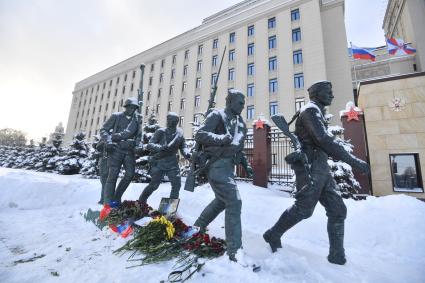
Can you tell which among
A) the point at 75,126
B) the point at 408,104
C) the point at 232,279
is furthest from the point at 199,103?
the point at 75,126

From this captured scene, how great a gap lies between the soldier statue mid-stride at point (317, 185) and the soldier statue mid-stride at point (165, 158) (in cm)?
262

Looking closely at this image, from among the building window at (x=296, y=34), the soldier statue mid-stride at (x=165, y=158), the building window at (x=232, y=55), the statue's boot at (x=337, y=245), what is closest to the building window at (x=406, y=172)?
the statue's boot at (x=337, y=245)

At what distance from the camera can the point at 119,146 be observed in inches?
205

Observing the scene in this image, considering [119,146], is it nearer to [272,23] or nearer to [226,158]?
[226,158]

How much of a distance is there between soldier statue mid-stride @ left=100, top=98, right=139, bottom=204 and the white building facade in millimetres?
20172

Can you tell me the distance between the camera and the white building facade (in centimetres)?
2348

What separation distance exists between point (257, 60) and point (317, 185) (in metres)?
→ 26.1

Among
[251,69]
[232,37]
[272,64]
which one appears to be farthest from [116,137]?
[232,37]

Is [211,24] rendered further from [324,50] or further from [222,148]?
[222,148]

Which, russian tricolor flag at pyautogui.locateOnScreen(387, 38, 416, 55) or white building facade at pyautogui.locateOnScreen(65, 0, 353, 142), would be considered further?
white building facade at pyautogui.locateOnScreen(65, 0, 353, 142)

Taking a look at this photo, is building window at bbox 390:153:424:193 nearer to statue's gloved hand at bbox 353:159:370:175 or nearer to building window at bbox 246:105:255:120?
statue's gloved hand at bbox 353:159:370:175

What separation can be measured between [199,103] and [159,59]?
12.8 meters

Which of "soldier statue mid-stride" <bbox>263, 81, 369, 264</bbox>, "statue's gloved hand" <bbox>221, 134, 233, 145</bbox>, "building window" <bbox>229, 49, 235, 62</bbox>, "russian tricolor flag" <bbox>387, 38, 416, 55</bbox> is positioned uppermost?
"building window" <bbox>229, 49, 235, 62</bbox>

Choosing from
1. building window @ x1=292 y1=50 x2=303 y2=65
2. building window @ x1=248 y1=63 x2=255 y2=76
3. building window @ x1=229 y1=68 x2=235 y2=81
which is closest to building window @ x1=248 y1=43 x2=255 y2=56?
building window @ x1=248 y1=63 x2=255 y2=76
